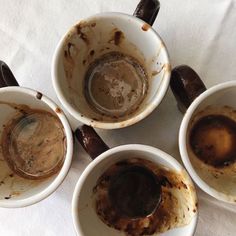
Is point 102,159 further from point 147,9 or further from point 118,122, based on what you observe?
point 147,9

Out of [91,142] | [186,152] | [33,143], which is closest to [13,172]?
[33,143]

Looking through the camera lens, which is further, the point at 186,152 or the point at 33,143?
the point at 33,143

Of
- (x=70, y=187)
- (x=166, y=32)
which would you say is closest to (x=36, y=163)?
(x=70, y=187)

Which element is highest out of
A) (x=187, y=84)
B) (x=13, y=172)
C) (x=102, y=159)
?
(x=187, y=84)

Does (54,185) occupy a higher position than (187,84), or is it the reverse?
(187,84)

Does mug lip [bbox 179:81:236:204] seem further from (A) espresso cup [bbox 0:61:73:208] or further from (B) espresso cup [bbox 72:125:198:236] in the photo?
(A) espresso cup [bbox 0:61:73:208]

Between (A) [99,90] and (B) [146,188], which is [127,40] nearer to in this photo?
(A) [99,90]

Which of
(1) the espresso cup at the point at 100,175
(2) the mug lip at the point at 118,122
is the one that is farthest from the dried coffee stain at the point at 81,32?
(1) the espresso cup at the point at 100,175

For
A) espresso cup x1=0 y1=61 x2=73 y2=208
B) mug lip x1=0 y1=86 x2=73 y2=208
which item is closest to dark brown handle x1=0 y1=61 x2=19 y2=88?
espresso cup x1=0 y1=61 x2=73 y2=208
